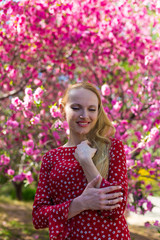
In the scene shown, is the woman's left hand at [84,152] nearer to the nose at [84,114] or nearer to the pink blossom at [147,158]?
the nose at [84,114]

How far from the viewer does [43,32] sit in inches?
216

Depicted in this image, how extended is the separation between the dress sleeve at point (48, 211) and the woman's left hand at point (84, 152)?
249 millimetres

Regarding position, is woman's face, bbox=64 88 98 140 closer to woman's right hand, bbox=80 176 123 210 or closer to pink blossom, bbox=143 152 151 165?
woman's right hand, bbox=80 176 123 210

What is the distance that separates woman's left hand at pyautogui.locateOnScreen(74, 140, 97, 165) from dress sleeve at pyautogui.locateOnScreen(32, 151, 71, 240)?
249mm

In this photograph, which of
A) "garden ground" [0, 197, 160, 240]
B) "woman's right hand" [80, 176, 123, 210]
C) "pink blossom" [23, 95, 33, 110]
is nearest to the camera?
"woman's right hand" [80, 176, 123, 210]

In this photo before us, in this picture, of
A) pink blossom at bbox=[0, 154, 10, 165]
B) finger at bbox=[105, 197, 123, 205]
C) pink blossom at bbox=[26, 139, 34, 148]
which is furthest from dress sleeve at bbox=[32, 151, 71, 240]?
pink blossom at bbox=[0, 154, 10, 165]

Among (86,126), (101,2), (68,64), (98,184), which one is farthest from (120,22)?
(98,184)

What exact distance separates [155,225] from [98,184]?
278cm

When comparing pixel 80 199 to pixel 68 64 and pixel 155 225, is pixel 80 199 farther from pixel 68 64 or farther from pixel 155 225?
pixel 68 64

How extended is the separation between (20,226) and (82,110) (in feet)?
17.8

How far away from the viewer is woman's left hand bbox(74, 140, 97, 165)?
1.90m

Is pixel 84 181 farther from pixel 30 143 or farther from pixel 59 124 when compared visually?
pixel 30 143

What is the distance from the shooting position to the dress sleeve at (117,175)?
1.83 meters

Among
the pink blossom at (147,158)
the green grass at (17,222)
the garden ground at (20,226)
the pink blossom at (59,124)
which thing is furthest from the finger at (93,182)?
the green grass at (17,222)
